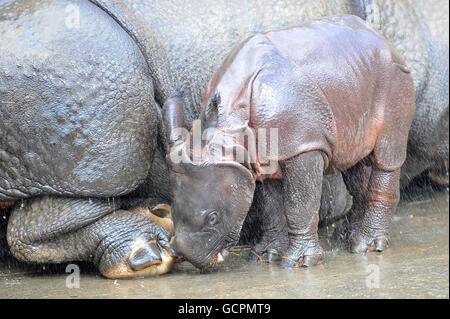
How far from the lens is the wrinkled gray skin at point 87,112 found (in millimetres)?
4125

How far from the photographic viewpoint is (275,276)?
3955 millimetres

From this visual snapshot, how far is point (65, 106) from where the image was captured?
4137 mm

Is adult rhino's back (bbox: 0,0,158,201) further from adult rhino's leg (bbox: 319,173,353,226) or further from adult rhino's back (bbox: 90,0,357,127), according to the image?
adult rhino's leg (bbox: 319,173,353,226)

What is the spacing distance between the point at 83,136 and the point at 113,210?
469 mm

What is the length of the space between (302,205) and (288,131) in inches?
16.3

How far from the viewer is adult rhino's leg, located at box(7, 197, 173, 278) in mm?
4152

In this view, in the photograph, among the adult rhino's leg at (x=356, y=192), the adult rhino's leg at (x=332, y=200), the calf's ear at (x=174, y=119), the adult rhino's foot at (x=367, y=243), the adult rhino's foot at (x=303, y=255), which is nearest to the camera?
the calf's ear at (x=174, y=119)

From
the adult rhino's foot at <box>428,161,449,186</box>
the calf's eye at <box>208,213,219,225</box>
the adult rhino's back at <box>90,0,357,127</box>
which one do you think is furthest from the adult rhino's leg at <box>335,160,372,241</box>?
the adult rhino's foot at <box>428,161,449,186</box>

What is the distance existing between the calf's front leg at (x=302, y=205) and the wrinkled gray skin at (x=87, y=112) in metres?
0.33

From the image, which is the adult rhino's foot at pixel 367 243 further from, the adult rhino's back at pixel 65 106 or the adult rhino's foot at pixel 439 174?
the adult rhino's foot at pixel 439 174

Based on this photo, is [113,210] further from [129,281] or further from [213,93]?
[213,93]

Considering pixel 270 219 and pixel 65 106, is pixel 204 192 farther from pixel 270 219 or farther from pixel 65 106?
pixel 65 106

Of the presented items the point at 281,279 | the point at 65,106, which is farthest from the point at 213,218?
the point at 65,106

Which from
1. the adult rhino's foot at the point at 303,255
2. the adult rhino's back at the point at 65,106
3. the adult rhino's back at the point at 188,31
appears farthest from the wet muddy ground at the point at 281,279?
the adult rhino's back at the point at 188,31
